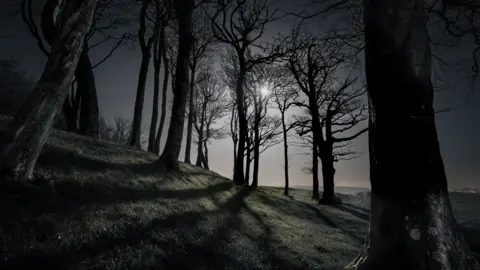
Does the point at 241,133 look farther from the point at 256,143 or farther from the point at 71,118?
the point at 71,118

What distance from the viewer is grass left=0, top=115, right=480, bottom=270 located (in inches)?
206

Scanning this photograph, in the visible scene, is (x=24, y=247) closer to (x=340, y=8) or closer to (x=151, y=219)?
(x=151, y=219)

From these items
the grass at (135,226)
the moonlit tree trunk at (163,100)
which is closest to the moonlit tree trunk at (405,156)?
the grass at (135,226)

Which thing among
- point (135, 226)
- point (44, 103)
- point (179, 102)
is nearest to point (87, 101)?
point (179, 102)

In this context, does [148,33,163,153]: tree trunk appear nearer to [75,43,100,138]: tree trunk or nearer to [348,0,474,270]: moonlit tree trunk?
[75,43,100,138]: tree trunk

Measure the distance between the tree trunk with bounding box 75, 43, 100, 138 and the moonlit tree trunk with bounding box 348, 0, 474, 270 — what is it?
1385 centimetres

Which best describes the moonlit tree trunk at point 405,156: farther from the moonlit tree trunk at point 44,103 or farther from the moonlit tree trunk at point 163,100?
the moonlit tree trunk at point 163,100

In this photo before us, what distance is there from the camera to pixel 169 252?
21.4ft

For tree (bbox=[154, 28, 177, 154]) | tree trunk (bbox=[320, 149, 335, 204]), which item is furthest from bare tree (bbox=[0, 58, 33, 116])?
tree trunk (bbox=[320, 149, 335, 204])

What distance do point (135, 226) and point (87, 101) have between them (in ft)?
32.6

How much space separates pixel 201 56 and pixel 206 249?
2341 centimetres

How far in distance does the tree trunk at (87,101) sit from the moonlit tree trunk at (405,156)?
45.5 feet

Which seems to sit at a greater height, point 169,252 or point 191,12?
point 191,12

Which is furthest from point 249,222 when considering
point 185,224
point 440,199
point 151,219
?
point 440,199
